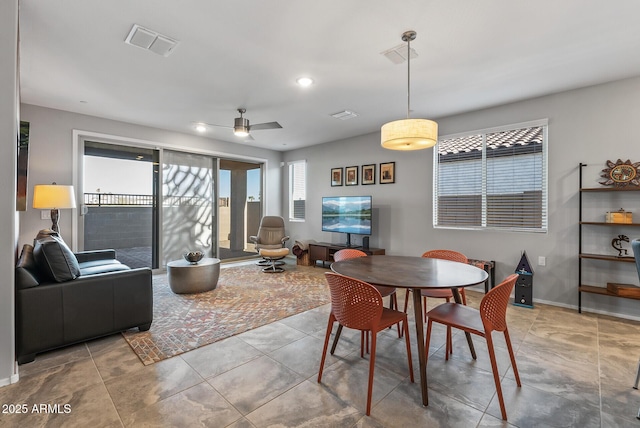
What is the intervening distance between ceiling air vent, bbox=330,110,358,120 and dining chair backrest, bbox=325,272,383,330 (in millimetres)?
3089

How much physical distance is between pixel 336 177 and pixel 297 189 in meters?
1.31

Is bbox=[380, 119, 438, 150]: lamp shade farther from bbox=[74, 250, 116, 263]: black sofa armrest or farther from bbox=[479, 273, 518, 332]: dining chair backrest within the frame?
bbox=[74, 250, 116, 263]: black sofa armrest

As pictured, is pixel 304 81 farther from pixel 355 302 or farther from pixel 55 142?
pixel 55 142

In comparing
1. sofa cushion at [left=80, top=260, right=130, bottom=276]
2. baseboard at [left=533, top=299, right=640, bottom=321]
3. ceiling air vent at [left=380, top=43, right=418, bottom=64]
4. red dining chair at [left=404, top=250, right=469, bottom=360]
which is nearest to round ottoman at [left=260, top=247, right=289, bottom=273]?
sofa cushion at [left=80, top=260, right=130, bottom=276]

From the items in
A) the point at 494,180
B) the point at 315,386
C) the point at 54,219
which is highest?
the point at 494,180

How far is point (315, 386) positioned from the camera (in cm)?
196

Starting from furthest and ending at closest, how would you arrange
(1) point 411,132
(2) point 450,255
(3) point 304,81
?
(3) point 304,81, (2) point 450,255, (1) point 411,132

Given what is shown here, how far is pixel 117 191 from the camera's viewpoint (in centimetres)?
523

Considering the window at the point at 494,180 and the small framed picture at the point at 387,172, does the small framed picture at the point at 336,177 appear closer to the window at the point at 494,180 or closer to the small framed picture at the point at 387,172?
the small framed picture at the point at 387,172

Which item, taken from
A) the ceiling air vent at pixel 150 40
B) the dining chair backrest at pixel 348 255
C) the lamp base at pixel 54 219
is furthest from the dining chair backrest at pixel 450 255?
the lamp base at pixel 54 219

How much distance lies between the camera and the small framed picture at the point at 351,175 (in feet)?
18.9

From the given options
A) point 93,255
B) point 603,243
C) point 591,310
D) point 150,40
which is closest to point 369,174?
point 603,243

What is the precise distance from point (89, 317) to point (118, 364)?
573 mm

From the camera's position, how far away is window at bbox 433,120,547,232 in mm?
3773
